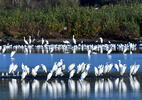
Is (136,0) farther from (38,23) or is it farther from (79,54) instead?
(79,54)

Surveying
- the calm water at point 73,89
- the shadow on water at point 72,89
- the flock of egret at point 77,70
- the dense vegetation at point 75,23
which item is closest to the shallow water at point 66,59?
the flock of egret at point 77,70

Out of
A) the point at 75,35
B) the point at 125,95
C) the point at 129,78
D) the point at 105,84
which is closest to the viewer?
the point at 125,95

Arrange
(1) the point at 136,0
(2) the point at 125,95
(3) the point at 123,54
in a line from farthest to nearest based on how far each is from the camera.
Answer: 1. (1) the point at 136,0
2. (3) the point at 123,54
3. (2) the point at 125,95

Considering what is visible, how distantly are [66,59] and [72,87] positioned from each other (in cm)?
756

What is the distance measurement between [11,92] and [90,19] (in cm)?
1941

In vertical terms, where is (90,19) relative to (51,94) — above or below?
above

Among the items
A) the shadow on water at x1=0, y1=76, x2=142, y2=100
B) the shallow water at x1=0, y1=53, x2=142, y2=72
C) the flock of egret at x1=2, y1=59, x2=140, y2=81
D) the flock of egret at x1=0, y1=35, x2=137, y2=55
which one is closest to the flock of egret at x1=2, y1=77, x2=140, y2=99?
the shadow on water at x1=0, y1=76, x2=142, y2=100

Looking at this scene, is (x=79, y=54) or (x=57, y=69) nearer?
(x=57, y=69)

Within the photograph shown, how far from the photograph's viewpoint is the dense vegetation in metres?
35.5

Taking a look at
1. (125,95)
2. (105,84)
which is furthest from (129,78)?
(125,95)

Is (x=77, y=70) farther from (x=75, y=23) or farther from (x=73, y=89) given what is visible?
(x=75, y=23)

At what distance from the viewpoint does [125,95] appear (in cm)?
1609

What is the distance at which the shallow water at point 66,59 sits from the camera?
23.5 meters

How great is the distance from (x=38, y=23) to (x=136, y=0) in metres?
8.68
